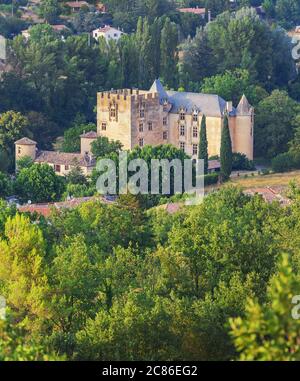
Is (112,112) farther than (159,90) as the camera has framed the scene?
No

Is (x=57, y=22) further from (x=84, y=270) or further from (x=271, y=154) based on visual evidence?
(x=84, y=270)

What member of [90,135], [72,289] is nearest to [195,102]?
[90,135]

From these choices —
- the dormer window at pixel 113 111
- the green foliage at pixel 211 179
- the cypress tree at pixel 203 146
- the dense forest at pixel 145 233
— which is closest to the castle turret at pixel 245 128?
the dense forest at pixel 145 233

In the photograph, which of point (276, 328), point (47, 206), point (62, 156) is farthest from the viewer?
point (62, 156)

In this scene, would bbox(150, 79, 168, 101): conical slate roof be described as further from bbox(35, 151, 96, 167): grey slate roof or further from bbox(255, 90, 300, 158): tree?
bbox(35, 151, 96, 167): grey slate roof

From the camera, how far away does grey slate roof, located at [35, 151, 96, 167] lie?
39125 millimetres

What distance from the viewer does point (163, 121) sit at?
41469 mm

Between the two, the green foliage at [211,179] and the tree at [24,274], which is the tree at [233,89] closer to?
the green foliage at [211,179]

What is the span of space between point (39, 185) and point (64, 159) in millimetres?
4299

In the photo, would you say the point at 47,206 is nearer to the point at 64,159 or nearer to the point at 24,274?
the point at 64,159

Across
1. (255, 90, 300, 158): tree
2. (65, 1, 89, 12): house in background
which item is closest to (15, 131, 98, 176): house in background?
(255, 90, 300, 158): tree

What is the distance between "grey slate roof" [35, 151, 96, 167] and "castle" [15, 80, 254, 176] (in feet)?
0.09

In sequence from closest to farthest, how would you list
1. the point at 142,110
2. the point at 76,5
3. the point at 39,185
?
the point at 39,185
the point at 142,110
the point at 76,5
